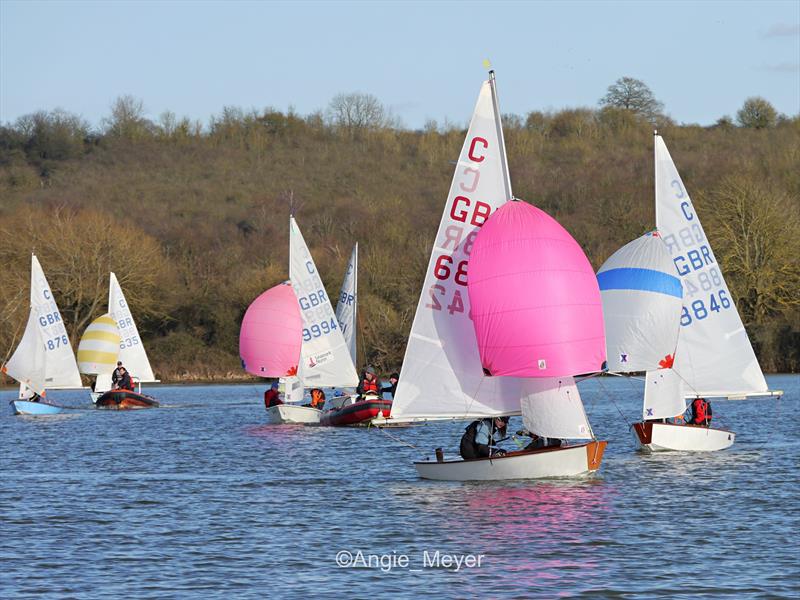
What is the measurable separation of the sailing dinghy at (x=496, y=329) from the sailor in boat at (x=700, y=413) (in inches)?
263

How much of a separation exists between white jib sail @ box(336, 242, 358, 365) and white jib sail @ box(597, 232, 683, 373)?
18.9 metres

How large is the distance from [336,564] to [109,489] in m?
9.50

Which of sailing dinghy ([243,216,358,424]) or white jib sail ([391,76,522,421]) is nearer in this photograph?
white jib sail ([391,76,522,421])

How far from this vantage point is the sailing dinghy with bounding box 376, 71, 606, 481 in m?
A: 21.9

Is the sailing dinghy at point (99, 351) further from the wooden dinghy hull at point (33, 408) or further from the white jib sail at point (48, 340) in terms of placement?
the wooden dinghy hull at point (33, 408)

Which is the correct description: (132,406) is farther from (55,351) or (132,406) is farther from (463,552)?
(463,552)

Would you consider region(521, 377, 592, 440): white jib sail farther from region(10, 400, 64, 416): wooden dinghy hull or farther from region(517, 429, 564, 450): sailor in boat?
region(10, 400, 64, 416): wooden dinghy hull

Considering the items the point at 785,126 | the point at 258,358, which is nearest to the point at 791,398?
the point at 258,358

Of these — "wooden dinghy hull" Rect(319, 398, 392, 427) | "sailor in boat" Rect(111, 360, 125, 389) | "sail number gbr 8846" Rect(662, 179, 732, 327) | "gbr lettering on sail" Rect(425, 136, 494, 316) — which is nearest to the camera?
"gbr lettering on sail" Rect(425, 136, 494, 316)

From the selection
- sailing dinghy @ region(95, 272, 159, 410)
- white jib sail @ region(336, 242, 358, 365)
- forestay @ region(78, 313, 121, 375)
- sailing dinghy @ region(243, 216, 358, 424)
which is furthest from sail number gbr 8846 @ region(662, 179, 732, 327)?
sailing dinghy @ region(95, 272, 159, 410)

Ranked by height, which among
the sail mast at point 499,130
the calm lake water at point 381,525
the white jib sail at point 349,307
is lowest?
the calm lake water at point 381,525

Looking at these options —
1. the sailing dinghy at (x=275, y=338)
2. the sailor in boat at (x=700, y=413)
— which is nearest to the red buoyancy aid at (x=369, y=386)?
the sailing dinghy at (x=275, y=338)

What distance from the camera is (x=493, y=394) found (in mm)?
22922

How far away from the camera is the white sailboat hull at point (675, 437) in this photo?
27.9 metres
